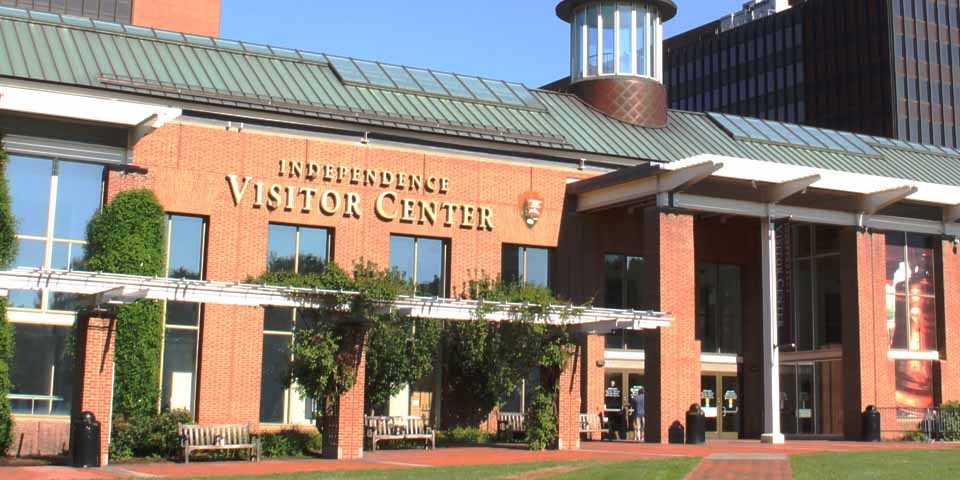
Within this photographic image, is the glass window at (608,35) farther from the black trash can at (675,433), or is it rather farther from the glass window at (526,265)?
the black trash can at (675,433)

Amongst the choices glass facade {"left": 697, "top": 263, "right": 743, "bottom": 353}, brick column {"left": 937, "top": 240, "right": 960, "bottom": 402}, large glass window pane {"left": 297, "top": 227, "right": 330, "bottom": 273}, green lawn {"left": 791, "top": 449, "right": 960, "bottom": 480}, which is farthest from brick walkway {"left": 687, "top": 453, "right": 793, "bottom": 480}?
brick column {"left": 937, "top": 240, "right": 960, "bottom": 402}

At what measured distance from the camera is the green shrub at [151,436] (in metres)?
25.8

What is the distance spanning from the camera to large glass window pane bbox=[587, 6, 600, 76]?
41.6m

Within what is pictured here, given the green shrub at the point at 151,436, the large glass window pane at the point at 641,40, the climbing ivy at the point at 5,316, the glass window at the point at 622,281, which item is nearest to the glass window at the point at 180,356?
the green shrub at the point at 151,436

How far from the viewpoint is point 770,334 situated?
114 feet

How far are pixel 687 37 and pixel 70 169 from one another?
317 ft

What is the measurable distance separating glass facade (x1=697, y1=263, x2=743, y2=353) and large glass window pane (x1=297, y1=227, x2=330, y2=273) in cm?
1290

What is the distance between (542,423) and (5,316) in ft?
41.6

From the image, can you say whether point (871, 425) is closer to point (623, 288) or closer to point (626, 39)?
point (623, 288)

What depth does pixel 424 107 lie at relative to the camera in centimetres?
3541

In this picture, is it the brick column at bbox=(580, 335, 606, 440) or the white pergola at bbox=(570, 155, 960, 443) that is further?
the brick column at bbox=(580, 335, 606, 440)

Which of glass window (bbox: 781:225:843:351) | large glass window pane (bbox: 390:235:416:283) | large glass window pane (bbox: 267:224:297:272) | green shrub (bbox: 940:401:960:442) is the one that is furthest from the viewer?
glass window (bbox: 781:225:843:351)

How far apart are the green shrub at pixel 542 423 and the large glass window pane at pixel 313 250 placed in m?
7.41

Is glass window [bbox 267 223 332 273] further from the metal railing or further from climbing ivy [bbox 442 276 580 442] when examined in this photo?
the metal railing
